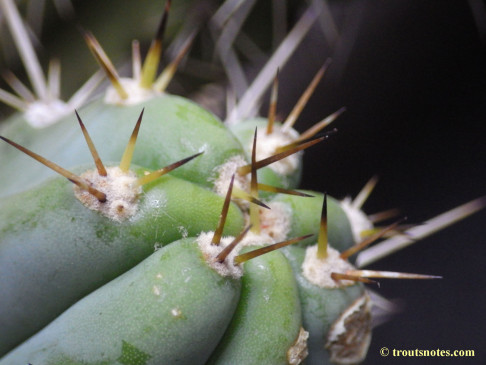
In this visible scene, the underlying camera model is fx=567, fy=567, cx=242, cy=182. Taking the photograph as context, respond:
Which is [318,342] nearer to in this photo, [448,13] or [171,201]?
[171,201]

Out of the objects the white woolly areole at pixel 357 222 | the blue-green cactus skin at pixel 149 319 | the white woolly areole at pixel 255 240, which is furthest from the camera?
the white woolly areole at pixel 357 222

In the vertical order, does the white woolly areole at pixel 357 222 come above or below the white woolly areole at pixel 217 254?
below

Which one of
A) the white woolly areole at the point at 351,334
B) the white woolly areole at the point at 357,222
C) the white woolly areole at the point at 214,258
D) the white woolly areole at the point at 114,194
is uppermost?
the white woolly areole at the point at 114,194

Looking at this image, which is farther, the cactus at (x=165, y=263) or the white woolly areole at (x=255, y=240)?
the white woolly areole at (x=255, y=240)

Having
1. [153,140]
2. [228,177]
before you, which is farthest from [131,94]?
[228,177]

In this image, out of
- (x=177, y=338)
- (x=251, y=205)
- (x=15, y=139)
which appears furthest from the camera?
(x=15, y=139)

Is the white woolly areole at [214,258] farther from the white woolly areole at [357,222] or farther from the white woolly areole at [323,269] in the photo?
the white woolly areole at [357,222]

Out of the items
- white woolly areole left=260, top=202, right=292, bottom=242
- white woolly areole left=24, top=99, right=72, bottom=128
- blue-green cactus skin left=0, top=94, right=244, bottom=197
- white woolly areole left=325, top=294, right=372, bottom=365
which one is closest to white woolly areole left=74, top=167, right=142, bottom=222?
blue-green cactus skin left=0, top=94, right=244, bottom=197

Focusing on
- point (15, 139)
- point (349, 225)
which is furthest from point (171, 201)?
point (15, 139)

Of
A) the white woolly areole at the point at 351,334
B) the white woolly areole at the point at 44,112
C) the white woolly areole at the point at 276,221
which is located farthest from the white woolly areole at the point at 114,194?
the white woolly areole at the point at 44,112
